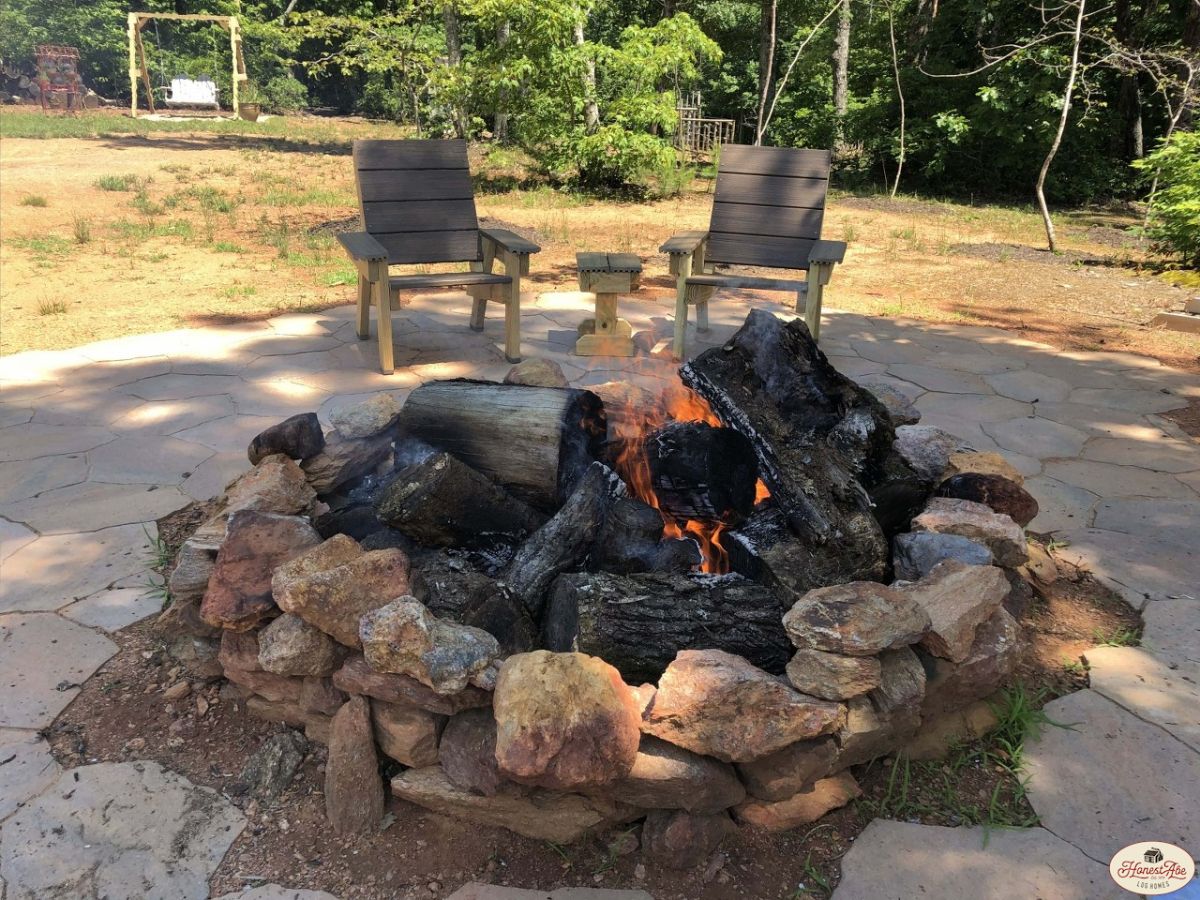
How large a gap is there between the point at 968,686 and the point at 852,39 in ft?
59.4

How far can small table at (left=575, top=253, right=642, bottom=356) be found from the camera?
4527 millimetres

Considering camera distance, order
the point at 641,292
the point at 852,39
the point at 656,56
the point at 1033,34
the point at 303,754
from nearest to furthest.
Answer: the point at 303,754
the point at 641,292
the point at 656,56
the point at 1033,34
the point at 852,39

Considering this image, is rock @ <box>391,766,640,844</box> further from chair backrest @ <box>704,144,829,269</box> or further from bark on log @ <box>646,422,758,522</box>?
chair backrest @ <box>704,144,829,269</box>

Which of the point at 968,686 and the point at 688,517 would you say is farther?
the point at 688,517

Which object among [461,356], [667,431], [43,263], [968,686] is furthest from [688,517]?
[43,263]

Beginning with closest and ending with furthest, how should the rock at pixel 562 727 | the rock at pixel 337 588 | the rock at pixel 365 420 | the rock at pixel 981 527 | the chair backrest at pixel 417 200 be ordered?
the rock at pixel 562 727 < the rock at pixel 337 588 < the rock at pixel 981 527 < the rock at pixel 365 420 < the chair backrest at pixel 417 200

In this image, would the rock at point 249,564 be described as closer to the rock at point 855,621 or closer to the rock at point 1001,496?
the rock at point 855,621

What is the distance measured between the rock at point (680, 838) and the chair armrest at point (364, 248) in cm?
326

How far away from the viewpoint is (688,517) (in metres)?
2.53

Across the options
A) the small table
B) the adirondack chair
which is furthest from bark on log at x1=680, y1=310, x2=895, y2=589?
the adirondack chair

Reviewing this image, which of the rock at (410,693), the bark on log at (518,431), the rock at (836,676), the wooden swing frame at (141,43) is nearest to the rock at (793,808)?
the rock at (836,676)

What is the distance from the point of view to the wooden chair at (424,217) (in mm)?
4656

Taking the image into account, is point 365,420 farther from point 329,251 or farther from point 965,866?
point 329,251

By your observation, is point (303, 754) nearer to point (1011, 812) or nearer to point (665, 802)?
point (665, 802)
